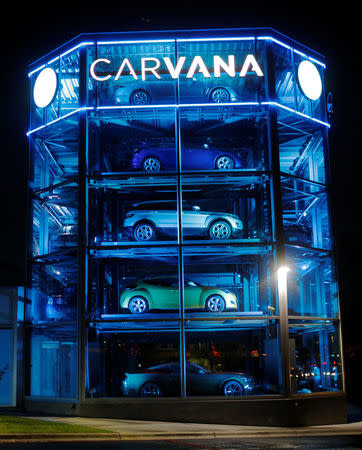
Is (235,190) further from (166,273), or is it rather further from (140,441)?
(140,441)

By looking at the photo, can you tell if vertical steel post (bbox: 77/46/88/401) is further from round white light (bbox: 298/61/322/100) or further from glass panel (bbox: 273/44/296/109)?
round white light (bbox: 298/61/322/100)

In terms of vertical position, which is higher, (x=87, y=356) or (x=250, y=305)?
(x=250, y=305)

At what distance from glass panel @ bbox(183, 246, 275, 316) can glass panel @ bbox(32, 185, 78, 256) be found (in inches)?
168

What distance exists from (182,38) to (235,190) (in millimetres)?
5846

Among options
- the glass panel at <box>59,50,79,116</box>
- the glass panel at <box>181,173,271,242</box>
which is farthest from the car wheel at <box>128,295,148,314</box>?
the glass panel at <box>59,50,79,116</box>

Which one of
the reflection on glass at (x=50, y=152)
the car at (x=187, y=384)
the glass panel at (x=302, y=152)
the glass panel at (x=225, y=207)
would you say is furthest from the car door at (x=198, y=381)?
the glass panel at (x=302, y=152)

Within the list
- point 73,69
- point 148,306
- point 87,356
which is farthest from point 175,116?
point 87,356

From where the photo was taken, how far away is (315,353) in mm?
22859

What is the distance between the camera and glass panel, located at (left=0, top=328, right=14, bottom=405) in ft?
72.3

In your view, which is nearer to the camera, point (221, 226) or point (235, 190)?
point (221, 226)

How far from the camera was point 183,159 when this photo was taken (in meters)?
21.5

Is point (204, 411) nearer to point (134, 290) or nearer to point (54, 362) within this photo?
point (134, 290)

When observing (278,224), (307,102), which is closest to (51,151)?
(278,224)

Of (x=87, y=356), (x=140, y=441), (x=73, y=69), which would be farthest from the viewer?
(x=73, y=69)
